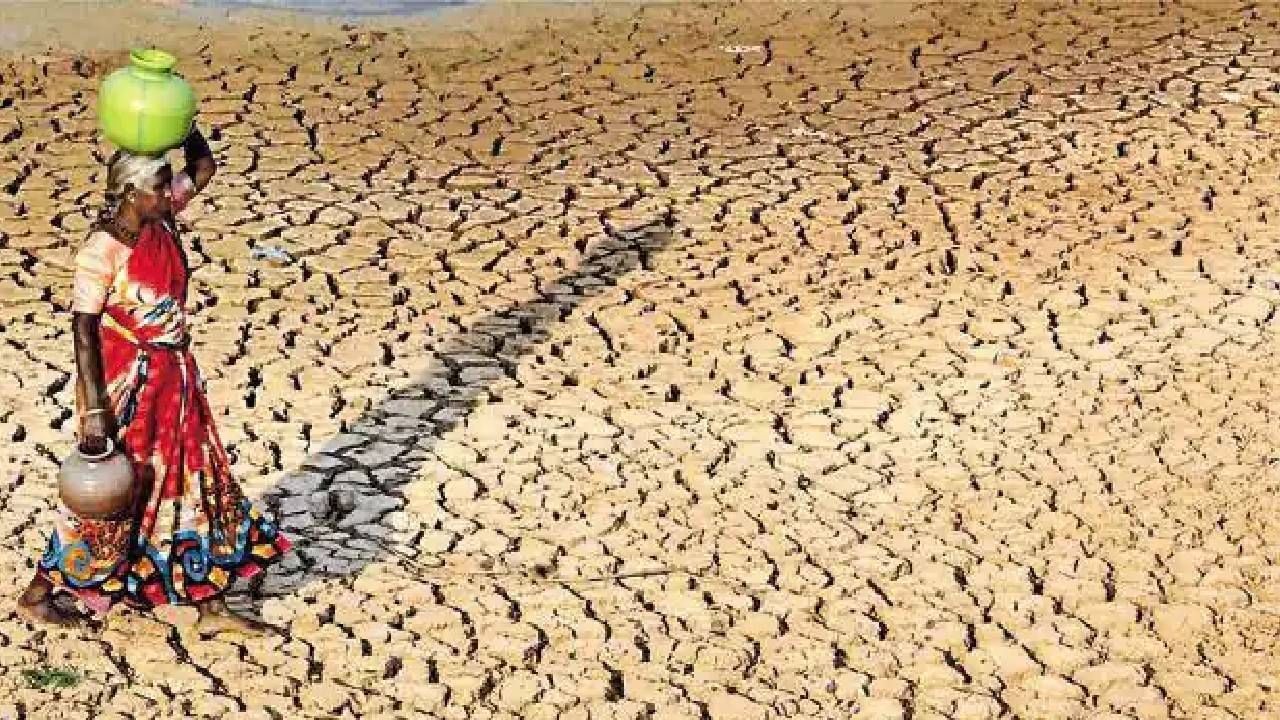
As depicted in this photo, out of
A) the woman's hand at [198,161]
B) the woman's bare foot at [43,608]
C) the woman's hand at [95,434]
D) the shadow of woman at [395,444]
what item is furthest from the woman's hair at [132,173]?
the shadow of woman at [395,444]

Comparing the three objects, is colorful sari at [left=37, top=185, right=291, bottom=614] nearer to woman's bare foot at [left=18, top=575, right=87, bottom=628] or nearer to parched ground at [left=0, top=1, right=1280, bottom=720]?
woman's bare foot at [left=18, top=575, right=87, bottom=628]

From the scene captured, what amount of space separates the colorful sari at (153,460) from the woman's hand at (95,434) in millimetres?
42

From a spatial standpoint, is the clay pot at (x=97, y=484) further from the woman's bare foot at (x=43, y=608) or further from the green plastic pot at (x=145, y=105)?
the green plastic pot at (x=145, y=105)

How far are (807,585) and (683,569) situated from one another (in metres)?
0.32

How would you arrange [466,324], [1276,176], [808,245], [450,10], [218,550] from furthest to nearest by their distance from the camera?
[450,10] → [1276,176] → [808,245] → [466,324] → [218,550]

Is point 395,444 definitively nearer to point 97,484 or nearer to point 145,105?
point 97,484

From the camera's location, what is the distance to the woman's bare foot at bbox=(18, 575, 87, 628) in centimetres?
612

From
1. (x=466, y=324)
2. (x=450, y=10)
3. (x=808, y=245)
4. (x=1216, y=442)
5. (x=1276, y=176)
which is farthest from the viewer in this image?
(x=450, y=10)

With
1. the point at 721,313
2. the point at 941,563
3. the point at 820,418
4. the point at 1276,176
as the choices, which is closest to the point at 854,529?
the point at 941,563

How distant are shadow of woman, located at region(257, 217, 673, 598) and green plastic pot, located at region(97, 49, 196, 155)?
1.24 meters

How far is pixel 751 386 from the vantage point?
302 inches

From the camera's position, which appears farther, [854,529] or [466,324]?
[466,324]

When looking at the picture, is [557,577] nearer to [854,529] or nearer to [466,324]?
[854,529]

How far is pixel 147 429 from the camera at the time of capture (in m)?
5.92
